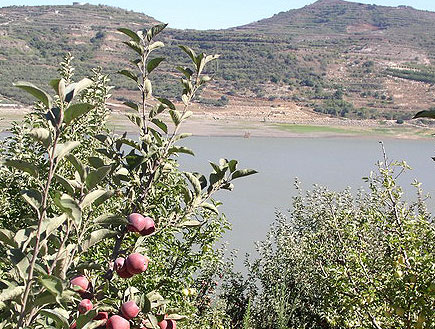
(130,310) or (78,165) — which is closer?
(78,165)

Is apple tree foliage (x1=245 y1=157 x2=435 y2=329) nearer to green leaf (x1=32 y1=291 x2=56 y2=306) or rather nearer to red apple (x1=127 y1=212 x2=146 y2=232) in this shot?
red apple (x1=127 y1=212 x2=146 y2=232)

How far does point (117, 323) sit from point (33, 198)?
410 mm

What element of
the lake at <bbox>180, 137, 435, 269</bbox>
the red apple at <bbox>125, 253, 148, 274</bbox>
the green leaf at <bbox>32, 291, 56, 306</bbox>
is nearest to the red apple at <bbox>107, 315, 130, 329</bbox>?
the red apple at <bbox>125, 253, 148, 274</bbox>

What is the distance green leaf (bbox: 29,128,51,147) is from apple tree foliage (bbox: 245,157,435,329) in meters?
1.94

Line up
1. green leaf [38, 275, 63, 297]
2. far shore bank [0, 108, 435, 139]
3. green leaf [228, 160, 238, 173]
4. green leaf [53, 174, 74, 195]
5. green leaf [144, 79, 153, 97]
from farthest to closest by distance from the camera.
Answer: far shore bank [0, 108, 435, 139], green leaf [144, 79, 153, 97], green leaf [228, 160, 238, 173], green leaf [53, 174, 74, 195], green leaf [38, 275, 63, 297]

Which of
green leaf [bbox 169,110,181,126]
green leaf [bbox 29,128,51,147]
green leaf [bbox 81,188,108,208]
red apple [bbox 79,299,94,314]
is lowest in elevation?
red apple [bbox 79,299,94,314]

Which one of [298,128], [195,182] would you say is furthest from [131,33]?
[298,128]

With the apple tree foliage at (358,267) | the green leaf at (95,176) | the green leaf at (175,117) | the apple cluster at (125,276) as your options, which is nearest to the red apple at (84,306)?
the apple cluster at (125,276)

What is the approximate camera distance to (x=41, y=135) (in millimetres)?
1217

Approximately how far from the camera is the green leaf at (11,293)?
129 cm

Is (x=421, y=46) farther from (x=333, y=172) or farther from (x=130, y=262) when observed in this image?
(x=130, y=262)

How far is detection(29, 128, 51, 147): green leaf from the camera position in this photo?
1199mm

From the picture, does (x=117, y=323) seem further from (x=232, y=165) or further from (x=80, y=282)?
(x=232, y=165)

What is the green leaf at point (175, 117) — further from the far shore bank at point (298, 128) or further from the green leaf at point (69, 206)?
the far shore bank at point (298, 128)
